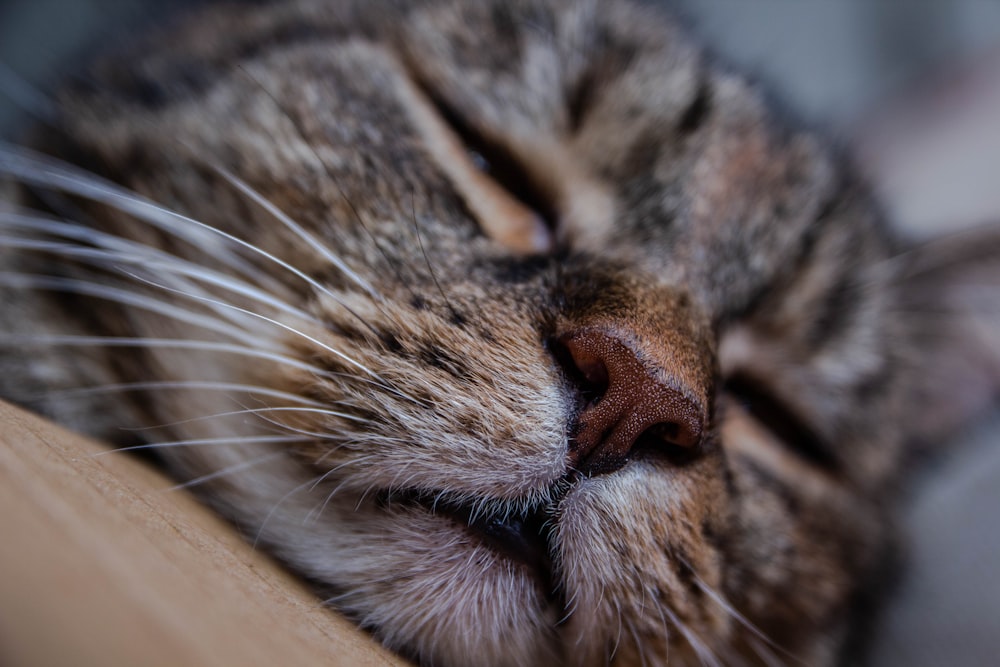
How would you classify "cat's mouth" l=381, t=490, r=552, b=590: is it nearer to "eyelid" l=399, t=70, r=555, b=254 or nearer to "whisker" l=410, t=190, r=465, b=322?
"whisker" l=410, t=190, r=465, b=322

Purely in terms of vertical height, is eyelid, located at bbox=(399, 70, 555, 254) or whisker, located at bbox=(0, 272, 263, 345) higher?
eyelid, located at bbox=(399, 70, 555, 254)

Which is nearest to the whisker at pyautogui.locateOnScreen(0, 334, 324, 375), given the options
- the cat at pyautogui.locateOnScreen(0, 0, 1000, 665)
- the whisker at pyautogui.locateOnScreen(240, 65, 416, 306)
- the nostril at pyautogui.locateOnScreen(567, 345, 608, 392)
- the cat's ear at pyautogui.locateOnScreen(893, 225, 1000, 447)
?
the cat at pyautogui.locateOnScreen(0, 0, 1000, 665)

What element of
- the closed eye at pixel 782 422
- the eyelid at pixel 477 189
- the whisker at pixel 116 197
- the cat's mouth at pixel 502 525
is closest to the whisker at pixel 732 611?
the cat's mouth at pixel 502 525

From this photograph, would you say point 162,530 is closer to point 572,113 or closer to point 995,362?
point 572,113

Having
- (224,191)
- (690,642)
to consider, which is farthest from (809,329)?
(224,191)

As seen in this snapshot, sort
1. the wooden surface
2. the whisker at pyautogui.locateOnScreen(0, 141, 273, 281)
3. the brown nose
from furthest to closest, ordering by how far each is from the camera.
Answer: the whisker at pyautogui.locateOnScreen(0, 141, 273, 281)
the brown nose
the wooden surface

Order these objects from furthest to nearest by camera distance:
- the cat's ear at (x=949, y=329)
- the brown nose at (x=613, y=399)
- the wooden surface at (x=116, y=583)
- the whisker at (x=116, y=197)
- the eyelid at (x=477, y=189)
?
Answer: the cat's ear at (x=949, y=329) < the eyelid at (x=477, y=189) < the whisker at (x=116, y=197) < the brown nose at (x=613, y=399) < the wooden surface at (x=116, y=583)

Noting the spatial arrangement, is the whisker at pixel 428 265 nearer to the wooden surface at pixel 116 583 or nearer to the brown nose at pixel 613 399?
the brown nose at pixel 613 399

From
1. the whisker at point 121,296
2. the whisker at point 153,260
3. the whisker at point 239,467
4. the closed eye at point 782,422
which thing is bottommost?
the whisker at point 239,467
